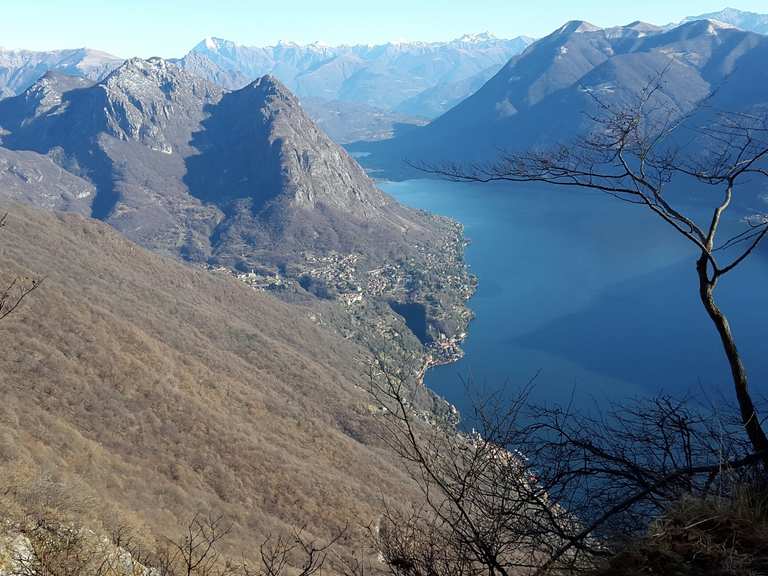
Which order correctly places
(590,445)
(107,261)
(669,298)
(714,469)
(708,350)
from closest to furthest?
(714,469)
(590,445)
(107,261)
(708,350)
(669,298)

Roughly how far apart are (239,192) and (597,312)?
100052mm

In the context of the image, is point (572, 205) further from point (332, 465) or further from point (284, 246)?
point (332, 465)

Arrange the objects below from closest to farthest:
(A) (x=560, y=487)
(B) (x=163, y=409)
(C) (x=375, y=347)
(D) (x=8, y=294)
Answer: (A) (x=560, y=487)
(D) (x=8, y=294)
(B) (x=163, y=409)
(C) (x=375, y=347)

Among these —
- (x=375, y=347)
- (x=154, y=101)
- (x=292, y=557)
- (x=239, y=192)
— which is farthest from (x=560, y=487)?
(x=154, y=101)

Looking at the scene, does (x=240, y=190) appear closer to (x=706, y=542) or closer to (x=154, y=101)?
(x=154, y=101)

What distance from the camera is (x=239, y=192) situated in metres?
147

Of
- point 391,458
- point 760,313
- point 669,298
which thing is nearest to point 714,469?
point 391,458

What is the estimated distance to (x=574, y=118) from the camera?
192 meters

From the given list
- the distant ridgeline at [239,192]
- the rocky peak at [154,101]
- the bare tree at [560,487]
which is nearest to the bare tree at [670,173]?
the bare tree at [560,487]

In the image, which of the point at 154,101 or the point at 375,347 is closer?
the point at 375,347

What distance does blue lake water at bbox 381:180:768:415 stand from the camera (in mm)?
56594

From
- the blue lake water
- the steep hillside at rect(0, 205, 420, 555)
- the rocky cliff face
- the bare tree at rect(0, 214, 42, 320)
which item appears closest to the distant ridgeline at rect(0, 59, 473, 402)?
the rocky cliff face

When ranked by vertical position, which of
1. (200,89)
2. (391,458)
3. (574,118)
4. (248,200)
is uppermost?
(574,118)

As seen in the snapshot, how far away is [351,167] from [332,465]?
429 feet
